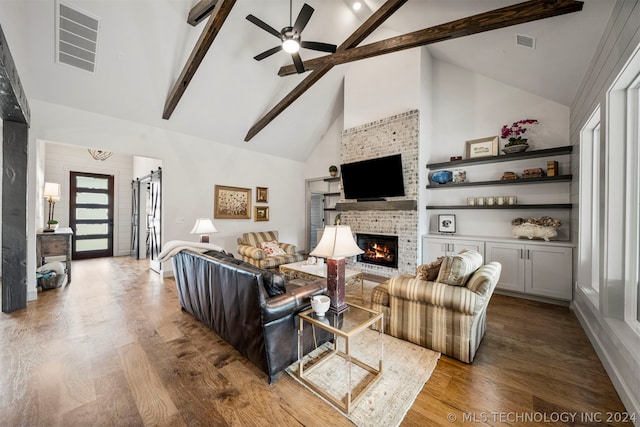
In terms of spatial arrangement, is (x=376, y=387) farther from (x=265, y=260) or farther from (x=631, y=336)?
(x=265, y=260)

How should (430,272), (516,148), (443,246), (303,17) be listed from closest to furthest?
(430,272) < (303,17) < (516,148) < (443,246)

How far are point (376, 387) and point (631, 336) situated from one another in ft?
6.38

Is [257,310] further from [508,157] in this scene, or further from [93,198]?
[93,198]

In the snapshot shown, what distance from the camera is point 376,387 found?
6.03ft

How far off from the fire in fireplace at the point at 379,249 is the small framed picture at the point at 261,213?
2.55m

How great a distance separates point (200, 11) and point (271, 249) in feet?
13.2

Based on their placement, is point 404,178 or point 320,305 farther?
point 404,178

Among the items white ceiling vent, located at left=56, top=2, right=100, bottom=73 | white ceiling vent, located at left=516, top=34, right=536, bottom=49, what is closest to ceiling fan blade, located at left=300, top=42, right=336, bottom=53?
white ceiling vent, located at left=516, top=34, right=536, bottom=49

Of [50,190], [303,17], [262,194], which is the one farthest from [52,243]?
[303,17]

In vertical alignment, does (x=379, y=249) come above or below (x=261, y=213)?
below

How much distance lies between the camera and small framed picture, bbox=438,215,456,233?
15.3ft

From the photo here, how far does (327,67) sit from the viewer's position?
177 inches

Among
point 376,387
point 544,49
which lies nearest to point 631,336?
point 376,387

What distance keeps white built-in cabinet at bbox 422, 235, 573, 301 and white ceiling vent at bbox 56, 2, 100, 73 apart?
20.2 feet
